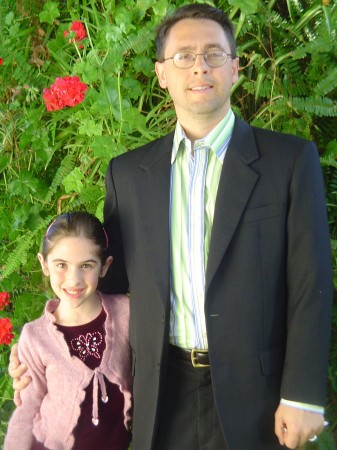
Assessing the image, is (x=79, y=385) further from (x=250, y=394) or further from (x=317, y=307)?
(x=317, y=307)

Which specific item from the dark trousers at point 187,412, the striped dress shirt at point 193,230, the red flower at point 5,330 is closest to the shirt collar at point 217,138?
the striped dress shirt at point 193,230

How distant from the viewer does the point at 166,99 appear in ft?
8.09

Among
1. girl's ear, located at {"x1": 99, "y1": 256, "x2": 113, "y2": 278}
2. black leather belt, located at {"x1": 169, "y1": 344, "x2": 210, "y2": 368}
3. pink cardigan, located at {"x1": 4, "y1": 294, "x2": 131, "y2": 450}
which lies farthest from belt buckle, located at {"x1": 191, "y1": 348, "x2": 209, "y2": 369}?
girl's ear, located at {"x1": 99, "y1": 256, "x2": 113, "y2": 278}

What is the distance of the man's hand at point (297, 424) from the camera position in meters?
1.68

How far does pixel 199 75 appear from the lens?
5.78 ft

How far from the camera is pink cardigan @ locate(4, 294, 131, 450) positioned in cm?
186

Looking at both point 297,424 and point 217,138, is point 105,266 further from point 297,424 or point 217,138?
point 297,424

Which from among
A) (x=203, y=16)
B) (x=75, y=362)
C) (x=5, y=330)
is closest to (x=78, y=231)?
(x=75, y=362)

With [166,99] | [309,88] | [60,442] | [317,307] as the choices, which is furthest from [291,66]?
[60,442]

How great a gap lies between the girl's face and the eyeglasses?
550 mm

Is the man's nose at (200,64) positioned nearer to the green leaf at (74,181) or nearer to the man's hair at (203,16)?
the man's hair at (203,16)

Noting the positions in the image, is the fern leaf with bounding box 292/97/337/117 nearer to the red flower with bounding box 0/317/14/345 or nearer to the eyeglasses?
the eyeglasses

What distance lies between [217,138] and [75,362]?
722 mm

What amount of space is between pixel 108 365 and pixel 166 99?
1031 millimetres
